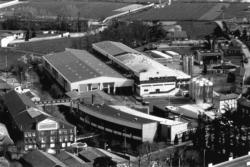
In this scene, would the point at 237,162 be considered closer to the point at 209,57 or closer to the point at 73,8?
the point at 209,57

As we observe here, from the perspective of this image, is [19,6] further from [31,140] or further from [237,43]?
[31,140]

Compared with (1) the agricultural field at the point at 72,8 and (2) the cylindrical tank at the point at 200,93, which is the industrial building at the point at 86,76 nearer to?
(2) the cylindrical tank at the point at 200,93

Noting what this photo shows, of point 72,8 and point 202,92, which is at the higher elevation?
point 72,8

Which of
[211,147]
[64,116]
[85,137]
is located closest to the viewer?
[211,147]

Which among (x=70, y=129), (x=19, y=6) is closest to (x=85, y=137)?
(x=70, y=129)

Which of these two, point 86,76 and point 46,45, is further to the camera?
point 46,45

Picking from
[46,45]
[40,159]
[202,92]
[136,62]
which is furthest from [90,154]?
[46,45]

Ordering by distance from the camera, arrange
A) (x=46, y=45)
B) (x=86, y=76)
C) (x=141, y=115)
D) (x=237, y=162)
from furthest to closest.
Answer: (x=46, y=45), (x=86, y=76), (x=141, y=115), (x=237, y=162)
